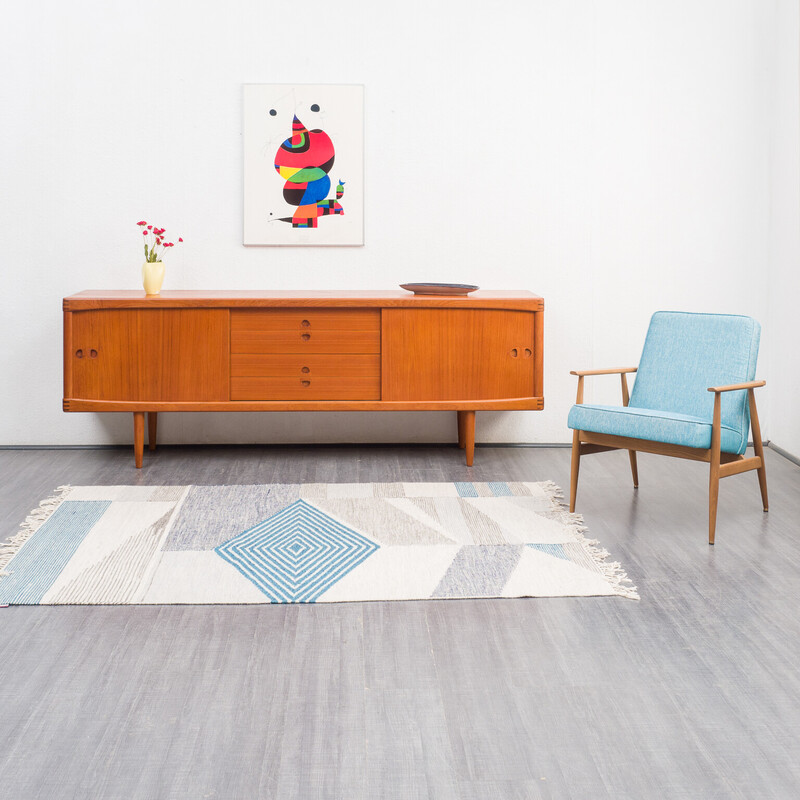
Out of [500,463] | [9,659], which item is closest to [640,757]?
[9,659]

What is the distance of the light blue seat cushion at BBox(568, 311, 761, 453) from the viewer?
3.27m

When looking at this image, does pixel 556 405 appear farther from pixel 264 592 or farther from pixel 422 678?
pixel 422 678

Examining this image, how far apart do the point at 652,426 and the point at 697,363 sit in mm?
559

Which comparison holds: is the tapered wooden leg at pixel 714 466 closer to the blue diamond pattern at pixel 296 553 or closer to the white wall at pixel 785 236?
the blue diamond pattern at pixel 296 553

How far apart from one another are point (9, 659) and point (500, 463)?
8.97 feet

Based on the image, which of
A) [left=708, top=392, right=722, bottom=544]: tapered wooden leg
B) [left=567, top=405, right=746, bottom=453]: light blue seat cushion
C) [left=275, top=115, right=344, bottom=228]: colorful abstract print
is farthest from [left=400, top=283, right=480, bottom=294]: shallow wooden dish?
[left=708, top=392, right=722, bottom=544]: tapered wooden leg

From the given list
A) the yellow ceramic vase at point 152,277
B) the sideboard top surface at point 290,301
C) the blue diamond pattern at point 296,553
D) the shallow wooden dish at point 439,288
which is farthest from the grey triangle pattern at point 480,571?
the yellow ceramic vase at point 152,277

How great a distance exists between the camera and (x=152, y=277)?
14.1 feet

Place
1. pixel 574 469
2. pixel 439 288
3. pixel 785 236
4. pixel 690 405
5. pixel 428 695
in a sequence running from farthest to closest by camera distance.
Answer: pixel 785 236 → pixel 439 288 → pixel 690 405 → pixel 574 469 → pixel 428 695

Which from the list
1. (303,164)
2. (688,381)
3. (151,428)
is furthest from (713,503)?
(151,428)

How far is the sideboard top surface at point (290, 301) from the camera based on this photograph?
4.15 metres

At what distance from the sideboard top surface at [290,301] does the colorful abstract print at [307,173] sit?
1.78 ft

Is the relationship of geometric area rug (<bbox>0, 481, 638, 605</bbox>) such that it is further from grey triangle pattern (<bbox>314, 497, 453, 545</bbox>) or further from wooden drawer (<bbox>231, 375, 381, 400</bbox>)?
wooden drawer (<bbox>231, 375, 381, 400</bbox>)

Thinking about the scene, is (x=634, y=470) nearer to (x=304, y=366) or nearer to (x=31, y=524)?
(x=304, y=366)
